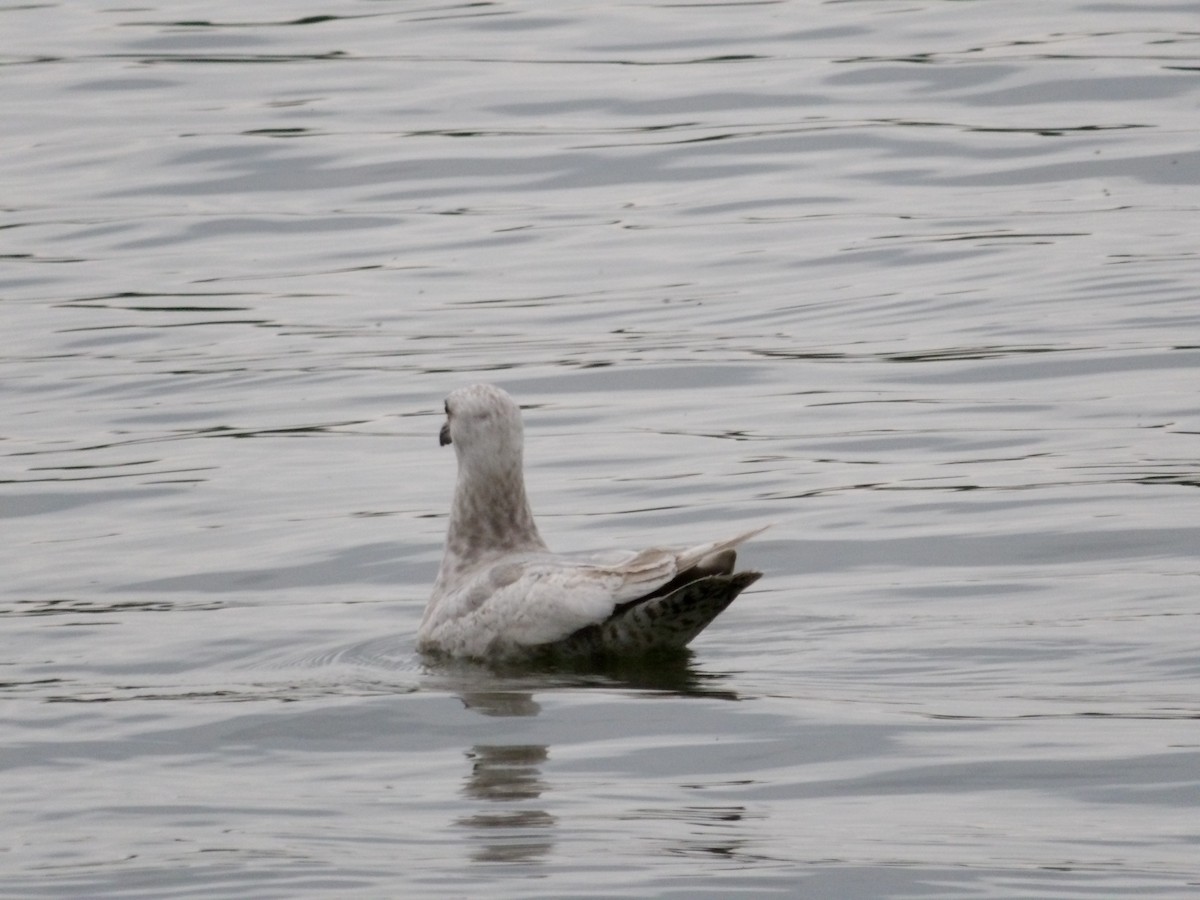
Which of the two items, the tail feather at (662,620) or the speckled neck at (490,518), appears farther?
the speckled neck at (490,518)

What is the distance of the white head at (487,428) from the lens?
10891 millimetres

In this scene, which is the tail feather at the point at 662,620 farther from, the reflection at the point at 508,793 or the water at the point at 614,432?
the reflection at the point at 508,793

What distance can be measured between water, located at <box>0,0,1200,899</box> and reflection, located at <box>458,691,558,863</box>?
0.08 ft

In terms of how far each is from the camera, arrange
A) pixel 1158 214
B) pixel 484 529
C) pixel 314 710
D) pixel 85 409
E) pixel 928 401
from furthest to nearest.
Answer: pixel 1158 214 → pixel 85 409 → pixel 928 401 → pixel 484 529 → pixel 314 710

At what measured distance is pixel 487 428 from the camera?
10.9m

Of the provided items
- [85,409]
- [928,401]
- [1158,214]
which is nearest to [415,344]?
[85,409]

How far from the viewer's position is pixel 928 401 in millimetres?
14711

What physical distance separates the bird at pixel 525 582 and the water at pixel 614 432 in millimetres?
257

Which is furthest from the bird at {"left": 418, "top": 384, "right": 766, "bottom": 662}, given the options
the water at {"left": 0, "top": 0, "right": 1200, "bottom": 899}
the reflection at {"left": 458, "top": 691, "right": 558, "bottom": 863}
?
the reflection at {"left": 458, "top": 691, "right": 558, "bottom": 863}

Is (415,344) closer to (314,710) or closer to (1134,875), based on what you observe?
(314,710)

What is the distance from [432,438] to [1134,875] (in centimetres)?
837

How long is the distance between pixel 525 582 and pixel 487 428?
975mm

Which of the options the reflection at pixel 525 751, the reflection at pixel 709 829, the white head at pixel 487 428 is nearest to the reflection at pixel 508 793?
the reflection at pixel 525 751

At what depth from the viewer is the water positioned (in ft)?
26.2
